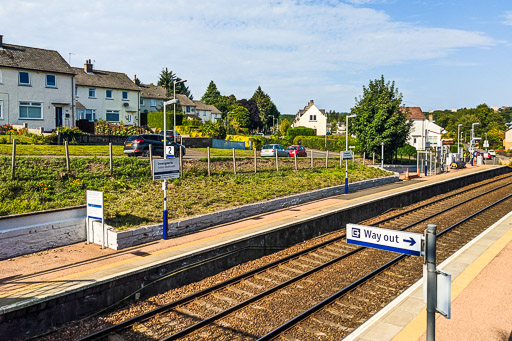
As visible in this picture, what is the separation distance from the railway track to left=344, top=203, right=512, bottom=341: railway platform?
3.38 feet

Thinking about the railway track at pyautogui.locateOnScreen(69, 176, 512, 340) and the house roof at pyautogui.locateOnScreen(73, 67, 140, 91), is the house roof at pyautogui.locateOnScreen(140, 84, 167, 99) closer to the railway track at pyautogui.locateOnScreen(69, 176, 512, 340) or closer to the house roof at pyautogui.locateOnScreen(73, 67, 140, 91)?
the house roof at pyautogui.locateOnScreen(73, 67, 140, 91)

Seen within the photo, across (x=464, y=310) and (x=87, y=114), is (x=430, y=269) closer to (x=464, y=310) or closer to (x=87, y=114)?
(x=464, y=310)

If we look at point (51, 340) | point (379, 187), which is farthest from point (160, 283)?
point (379, 187)

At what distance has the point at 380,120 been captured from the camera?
1554 inches

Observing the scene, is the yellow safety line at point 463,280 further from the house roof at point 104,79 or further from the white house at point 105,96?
the house roof at point 104,79

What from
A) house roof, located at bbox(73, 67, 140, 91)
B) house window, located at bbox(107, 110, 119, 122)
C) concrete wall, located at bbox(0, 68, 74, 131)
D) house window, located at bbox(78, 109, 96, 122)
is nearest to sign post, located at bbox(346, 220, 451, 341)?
concrete wall, located at bbox(0, 68, 74, 131)

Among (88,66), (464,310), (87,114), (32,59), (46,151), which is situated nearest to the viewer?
(464,310)

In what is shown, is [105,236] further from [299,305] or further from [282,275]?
[299,305]

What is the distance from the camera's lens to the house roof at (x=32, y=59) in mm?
37419

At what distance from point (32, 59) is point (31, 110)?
4.97m

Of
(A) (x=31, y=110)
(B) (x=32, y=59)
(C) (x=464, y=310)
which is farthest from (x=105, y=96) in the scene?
(C) (x=464, y=310)

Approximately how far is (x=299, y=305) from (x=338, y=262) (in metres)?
4.04

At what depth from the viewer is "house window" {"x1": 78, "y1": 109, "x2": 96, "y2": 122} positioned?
162 feet

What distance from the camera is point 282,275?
41.7 feet
